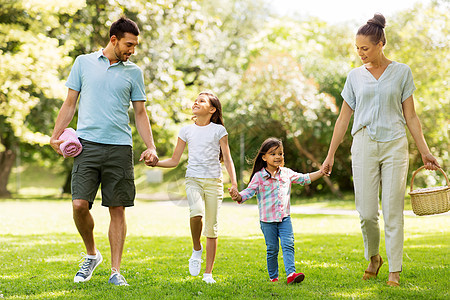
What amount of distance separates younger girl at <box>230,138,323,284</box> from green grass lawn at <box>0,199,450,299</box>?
28 cm

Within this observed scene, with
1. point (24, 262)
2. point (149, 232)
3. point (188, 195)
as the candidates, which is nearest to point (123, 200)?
point (188, 195)

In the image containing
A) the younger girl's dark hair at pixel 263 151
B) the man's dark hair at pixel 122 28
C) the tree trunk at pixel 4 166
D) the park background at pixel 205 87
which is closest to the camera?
the man's dark hair at pixel 122 28

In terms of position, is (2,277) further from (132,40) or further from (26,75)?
(26,75)

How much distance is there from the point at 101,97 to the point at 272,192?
167 cm

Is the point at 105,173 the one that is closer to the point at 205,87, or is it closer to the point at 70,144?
the point at 70,144

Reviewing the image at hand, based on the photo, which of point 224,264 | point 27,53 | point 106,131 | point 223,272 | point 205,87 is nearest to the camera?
point 106,131

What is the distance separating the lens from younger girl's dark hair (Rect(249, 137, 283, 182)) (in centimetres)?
506

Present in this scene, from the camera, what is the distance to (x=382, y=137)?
4.71 meters

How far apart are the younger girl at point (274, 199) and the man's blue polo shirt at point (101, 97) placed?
121 centimetres

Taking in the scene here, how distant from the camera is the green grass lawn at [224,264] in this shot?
447 cm

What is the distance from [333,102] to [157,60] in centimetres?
551

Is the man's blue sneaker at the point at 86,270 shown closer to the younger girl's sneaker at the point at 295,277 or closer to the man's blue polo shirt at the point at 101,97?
the man's blue polo shirt at the point at 101,97

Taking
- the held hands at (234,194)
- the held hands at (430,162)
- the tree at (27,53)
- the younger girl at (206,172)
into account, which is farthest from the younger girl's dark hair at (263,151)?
the tree at (27,53)

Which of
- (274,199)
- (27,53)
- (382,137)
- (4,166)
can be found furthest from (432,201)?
(4,166)
